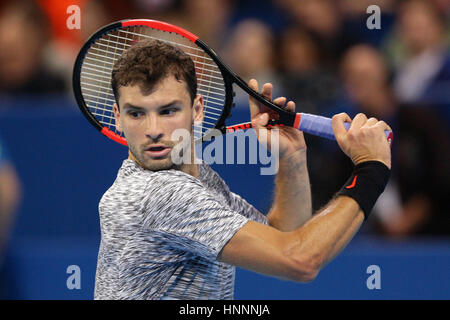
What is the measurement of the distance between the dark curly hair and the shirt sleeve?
0.35 metres

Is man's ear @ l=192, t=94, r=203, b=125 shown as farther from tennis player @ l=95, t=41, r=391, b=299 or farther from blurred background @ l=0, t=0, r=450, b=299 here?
blurred background @ l=0, t=0, r=450, b=299

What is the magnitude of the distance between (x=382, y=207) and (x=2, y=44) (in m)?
3.15

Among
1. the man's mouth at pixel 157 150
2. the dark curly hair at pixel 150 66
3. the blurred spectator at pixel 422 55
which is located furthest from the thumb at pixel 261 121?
the blurred spectator at pixel 422 55

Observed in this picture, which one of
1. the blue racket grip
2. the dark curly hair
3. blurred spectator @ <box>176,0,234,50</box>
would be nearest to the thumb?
the blue racket grip

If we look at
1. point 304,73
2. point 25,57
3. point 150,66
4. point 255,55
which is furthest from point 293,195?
point 25,57

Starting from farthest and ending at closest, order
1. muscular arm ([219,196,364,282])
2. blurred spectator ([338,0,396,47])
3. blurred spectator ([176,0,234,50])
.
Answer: blurred spectator ([176,0,234,50]) → blurred spectator ([338,0,396,47]) → muscular arm ([219,196,364,282])

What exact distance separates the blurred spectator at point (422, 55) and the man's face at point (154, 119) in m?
2.83

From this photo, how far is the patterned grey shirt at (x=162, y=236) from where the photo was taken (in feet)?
7.86

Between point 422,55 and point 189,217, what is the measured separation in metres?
3.54

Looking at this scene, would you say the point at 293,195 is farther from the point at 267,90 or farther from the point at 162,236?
the point at 162,236

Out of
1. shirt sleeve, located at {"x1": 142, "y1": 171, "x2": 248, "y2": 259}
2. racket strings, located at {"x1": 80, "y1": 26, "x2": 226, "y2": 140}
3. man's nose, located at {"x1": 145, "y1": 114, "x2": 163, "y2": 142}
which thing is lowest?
shirt sleeve, located at {"x1": 142, "y1": 171, "x2": 248, "y2": 259}

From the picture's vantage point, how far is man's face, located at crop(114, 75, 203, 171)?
98.7 inches

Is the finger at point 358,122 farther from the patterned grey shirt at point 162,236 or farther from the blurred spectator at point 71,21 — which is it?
the blurred spectator at point 71,21

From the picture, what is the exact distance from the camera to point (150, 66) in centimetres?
251
